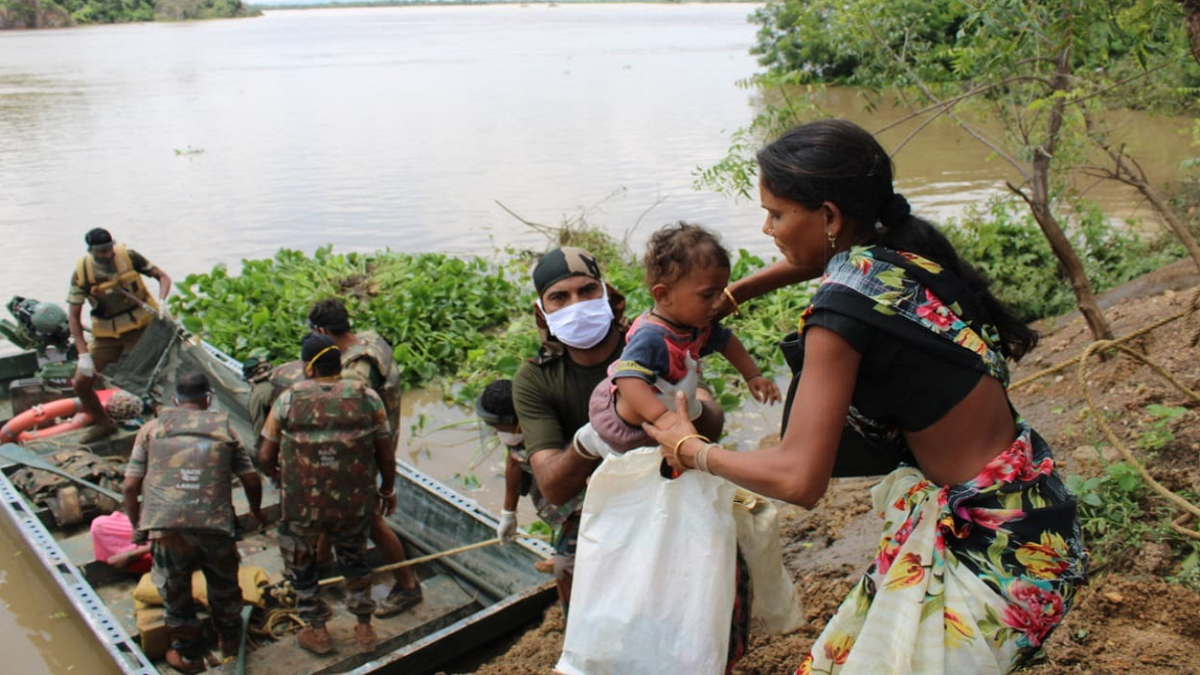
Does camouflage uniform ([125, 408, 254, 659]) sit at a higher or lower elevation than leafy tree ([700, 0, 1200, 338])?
lower

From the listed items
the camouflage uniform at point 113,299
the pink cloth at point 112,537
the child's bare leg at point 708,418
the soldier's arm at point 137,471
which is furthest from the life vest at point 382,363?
the camouflage uniform at point 113,299

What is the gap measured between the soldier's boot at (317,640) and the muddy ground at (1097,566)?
0.83 m

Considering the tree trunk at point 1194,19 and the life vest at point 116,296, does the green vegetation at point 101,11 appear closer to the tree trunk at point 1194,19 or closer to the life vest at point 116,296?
the life vest at point 116,296

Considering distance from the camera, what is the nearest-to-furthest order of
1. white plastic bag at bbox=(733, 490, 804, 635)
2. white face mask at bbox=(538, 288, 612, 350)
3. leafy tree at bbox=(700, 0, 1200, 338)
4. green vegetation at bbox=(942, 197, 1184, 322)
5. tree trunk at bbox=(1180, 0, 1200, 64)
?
white plastic bag at bbox=(733, 490, 804, 635) → white face mask at bbox=(538, 288, 612, 350) → tree trunk at bbox=(1180, 0, 1200, 64) → leafy tree at bbox=(700, 0, 1200, 338) → green vegetation at bbox=(942, 197, 1184, 322)

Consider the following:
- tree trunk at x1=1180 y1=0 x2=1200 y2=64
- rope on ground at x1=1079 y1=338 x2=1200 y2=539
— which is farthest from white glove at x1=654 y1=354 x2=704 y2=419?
tree trunk at x1=1180 y1=0 x2=1200 y2=64

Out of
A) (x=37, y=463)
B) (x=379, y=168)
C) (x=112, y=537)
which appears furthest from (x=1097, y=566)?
(x=379, y=168)

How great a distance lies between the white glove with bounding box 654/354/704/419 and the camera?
2475mm

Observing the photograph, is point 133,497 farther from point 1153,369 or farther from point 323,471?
point 1153,369

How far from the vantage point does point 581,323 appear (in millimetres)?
3041

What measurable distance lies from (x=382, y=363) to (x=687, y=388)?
9.69ft

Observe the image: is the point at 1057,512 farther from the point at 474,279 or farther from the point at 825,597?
the point at 474,279

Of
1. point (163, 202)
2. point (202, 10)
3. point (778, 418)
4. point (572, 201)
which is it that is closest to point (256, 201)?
point (163, 202)

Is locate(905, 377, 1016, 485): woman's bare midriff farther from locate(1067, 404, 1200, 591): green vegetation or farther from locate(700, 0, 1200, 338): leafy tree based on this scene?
locate(700, 0, 1200, 338): leafy tree

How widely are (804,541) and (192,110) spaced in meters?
27.8
